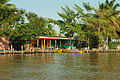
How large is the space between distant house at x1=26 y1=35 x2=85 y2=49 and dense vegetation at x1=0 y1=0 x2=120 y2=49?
190 cm

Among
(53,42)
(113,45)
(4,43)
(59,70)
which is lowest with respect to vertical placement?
(59,70)

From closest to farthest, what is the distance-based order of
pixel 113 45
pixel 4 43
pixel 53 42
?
pixel 4 43 → pixel 53 42 → pixel 113 45

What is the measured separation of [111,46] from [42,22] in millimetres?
22267

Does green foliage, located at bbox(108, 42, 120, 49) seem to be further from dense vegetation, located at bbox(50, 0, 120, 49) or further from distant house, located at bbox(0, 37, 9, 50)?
distant house, located at bbox(0, 37, 9, 50)

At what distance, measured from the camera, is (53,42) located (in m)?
70.8

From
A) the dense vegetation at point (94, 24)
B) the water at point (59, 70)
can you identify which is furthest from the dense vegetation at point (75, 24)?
the water at point (59, 70)

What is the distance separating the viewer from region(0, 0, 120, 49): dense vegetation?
57094 millimetres

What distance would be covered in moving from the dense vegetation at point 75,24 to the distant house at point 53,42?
1.90m

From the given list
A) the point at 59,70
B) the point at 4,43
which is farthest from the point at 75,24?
the point at 59,70

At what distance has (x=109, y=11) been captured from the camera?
71938mm

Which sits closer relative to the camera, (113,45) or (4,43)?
(4,43)

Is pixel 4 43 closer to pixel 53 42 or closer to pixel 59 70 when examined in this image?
pixel 53 42

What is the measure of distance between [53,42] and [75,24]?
→ 1034cm

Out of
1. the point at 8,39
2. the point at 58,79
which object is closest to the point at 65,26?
the point at 8,39
